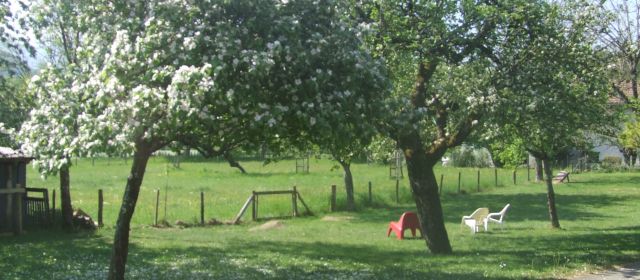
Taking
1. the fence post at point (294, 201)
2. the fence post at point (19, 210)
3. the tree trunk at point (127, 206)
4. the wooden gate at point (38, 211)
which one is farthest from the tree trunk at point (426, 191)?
the fence post at point (294, 201)

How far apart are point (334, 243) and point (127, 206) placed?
9.80m

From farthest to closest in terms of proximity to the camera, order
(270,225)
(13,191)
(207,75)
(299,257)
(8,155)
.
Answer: (270,225), (13,191), (8,155), (299,257), (207,75)

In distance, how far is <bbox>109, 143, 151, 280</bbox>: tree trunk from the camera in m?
8.79

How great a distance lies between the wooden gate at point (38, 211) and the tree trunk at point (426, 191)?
35.4 feet

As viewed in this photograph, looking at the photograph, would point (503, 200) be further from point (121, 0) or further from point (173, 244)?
point (121, 0)

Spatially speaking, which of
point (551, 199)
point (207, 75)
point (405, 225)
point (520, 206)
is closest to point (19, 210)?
point (405, 225)

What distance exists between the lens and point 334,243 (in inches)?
715

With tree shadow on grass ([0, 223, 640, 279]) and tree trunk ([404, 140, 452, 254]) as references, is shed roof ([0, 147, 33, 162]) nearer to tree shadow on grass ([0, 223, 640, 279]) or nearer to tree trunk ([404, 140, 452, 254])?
tree shadow on grass ([0, 223, 640, 279])

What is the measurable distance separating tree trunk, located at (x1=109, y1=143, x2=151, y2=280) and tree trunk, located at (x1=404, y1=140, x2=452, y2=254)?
713 cm

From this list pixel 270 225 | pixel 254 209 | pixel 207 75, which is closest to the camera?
pixel 207 75

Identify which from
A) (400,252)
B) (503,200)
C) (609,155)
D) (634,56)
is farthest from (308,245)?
(609,155)

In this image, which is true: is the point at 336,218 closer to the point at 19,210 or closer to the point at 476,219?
the point at 476,219

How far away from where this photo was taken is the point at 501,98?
12.7m

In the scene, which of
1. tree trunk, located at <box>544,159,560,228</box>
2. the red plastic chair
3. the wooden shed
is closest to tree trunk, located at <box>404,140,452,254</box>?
the red plastic chair
